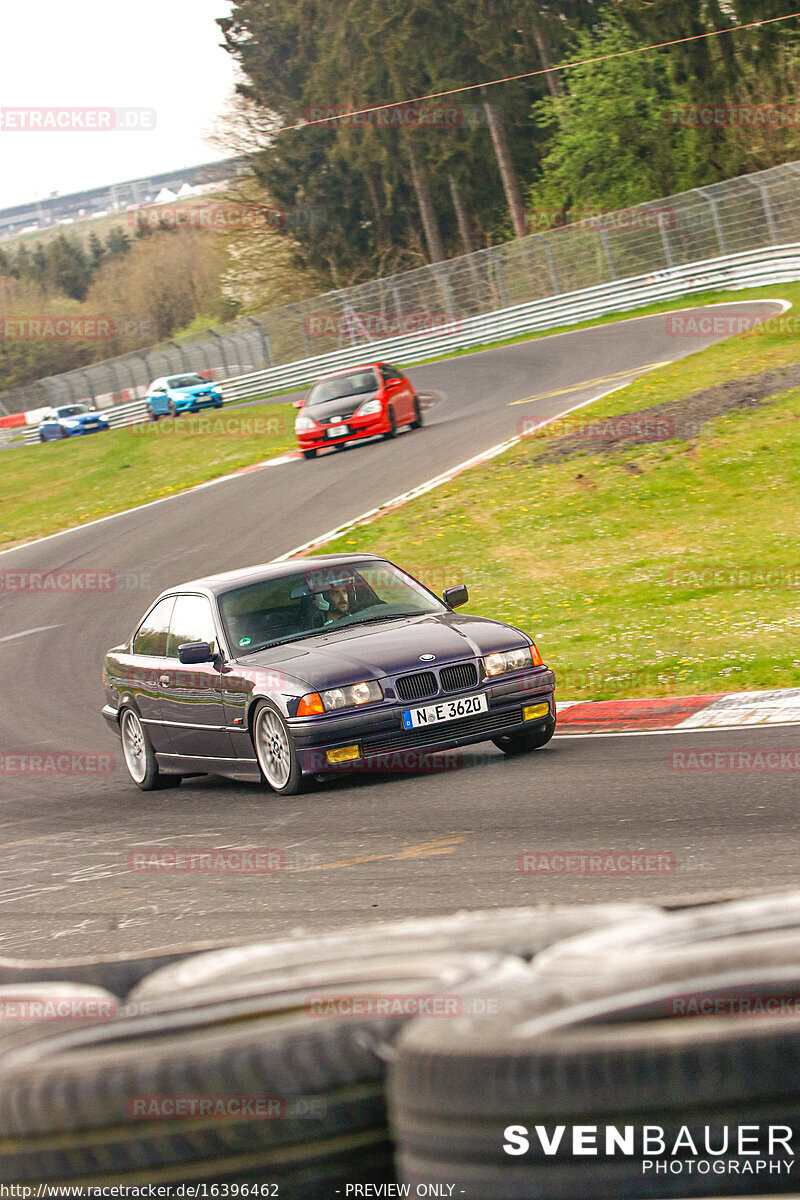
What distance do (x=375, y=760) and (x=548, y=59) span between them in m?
49.7

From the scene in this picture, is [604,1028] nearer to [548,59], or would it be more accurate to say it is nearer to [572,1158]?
[572,1158]

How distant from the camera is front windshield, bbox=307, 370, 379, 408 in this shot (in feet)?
91.8

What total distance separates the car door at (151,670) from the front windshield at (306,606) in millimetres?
908

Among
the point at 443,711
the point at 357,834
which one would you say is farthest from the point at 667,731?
the point at 357,834

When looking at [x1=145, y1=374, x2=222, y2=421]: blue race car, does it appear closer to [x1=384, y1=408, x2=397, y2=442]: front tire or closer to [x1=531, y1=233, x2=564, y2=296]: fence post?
[x1=531, y1=233, x2=564, y2=296]: fence post

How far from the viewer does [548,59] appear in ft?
172

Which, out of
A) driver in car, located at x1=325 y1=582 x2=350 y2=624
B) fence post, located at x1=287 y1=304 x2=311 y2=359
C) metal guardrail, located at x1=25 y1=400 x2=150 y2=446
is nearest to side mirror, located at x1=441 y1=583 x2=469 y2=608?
driver in car, located at x1=325 y1=582 x2=350 y2=624

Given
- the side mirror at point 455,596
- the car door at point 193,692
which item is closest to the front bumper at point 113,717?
the car door at point 193,692

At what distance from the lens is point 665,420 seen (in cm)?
2120

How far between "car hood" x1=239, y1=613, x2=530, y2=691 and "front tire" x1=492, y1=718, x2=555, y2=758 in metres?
0.61

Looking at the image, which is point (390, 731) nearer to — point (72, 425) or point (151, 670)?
point (151, 670)

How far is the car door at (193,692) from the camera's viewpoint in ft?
30.0

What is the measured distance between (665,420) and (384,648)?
1373 centimetres

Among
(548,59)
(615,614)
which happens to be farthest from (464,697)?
(548,59)
